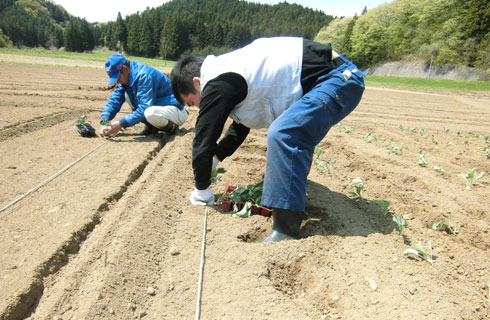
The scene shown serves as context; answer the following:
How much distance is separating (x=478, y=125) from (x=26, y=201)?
9560 millimetres

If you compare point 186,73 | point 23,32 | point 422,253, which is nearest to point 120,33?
point 23,32

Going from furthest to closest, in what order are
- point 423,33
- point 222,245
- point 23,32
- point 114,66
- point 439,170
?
point 23,32, point 423,33, point 114,66, point 439,170, point 222,245

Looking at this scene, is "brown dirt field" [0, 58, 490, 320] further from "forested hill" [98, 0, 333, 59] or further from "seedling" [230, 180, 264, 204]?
"forested hill" [98, 0, 333, 59]

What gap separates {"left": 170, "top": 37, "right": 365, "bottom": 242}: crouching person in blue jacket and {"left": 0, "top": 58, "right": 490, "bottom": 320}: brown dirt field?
15.0 inches

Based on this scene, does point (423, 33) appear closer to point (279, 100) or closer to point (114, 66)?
point (114, 66)

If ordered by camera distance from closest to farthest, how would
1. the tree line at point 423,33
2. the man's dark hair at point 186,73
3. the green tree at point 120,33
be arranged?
1. the man's dark hair at point 186,73
2. the tree line at point 423,33
3. the green tree at point 120,33

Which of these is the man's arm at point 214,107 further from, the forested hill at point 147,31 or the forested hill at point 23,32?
the forested hill at point 23,32

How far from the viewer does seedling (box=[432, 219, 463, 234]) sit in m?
2.56

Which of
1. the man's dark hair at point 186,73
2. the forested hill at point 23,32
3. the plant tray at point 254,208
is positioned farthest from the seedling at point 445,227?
the forested hill at point 23,32

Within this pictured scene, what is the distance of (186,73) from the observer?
2494mm

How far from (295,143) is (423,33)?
4854 cm

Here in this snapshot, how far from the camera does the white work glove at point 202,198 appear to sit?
2764 mm

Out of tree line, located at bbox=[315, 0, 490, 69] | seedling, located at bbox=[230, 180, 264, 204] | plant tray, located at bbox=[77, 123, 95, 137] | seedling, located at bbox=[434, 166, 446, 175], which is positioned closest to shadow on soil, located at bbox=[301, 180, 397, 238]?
seedling, located at bbox=[230, 180, 264, 204]

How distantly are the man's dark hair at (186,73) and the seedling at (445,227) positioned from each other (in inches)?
84.9
